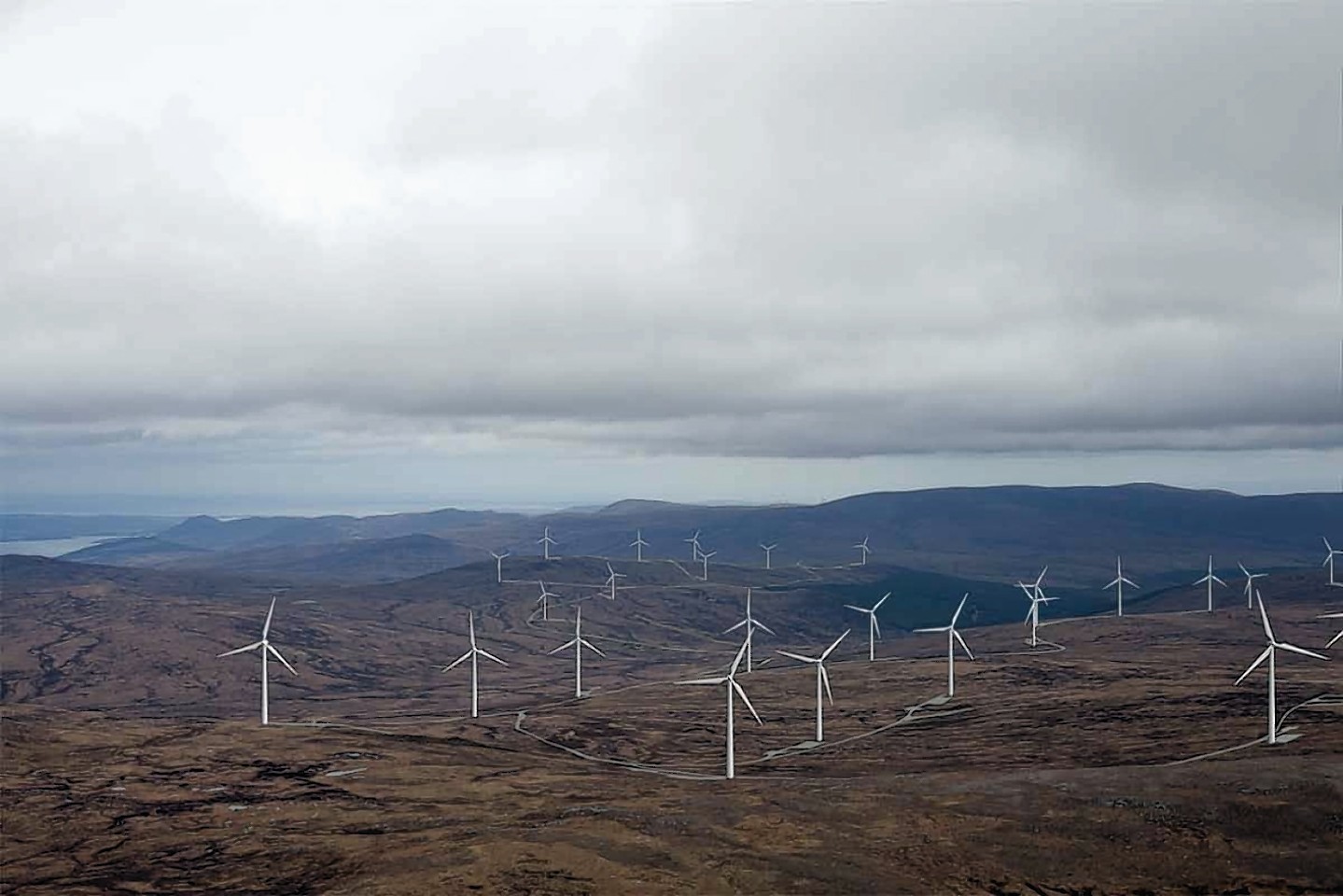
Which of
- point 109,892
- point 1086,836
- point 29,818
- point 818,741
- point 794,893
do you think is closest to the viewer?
point 794,893

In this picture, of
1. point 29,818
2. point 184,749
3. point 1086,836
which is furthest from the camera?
point 184,749

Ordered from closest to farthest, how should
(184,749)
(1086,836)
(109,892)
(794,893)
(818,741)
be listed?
(794,893)
(109,892)
(1086,836)
(184,749)
(818,741)

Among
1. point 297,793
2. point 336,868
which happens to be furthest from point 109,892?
point 297,793

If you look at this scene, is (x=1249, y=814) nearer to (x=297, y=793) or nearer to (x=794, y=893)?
(x=794, y=893)

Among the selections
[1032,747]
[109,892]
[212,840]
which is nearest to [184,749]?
[212,840]

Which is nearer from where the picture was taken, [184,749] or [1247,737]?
[1247,737]

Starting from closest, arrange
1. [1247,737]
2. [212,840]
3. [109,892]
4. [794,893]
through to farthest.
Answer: [794,893] → [109,892] → [212,840] → [1247,737]

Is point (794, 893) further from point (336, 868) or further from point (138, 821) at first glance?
point (138, 821)

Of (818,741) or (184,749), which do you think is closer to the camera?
(184,749)

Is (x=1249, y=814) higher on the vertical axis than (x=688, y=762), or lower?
higher
